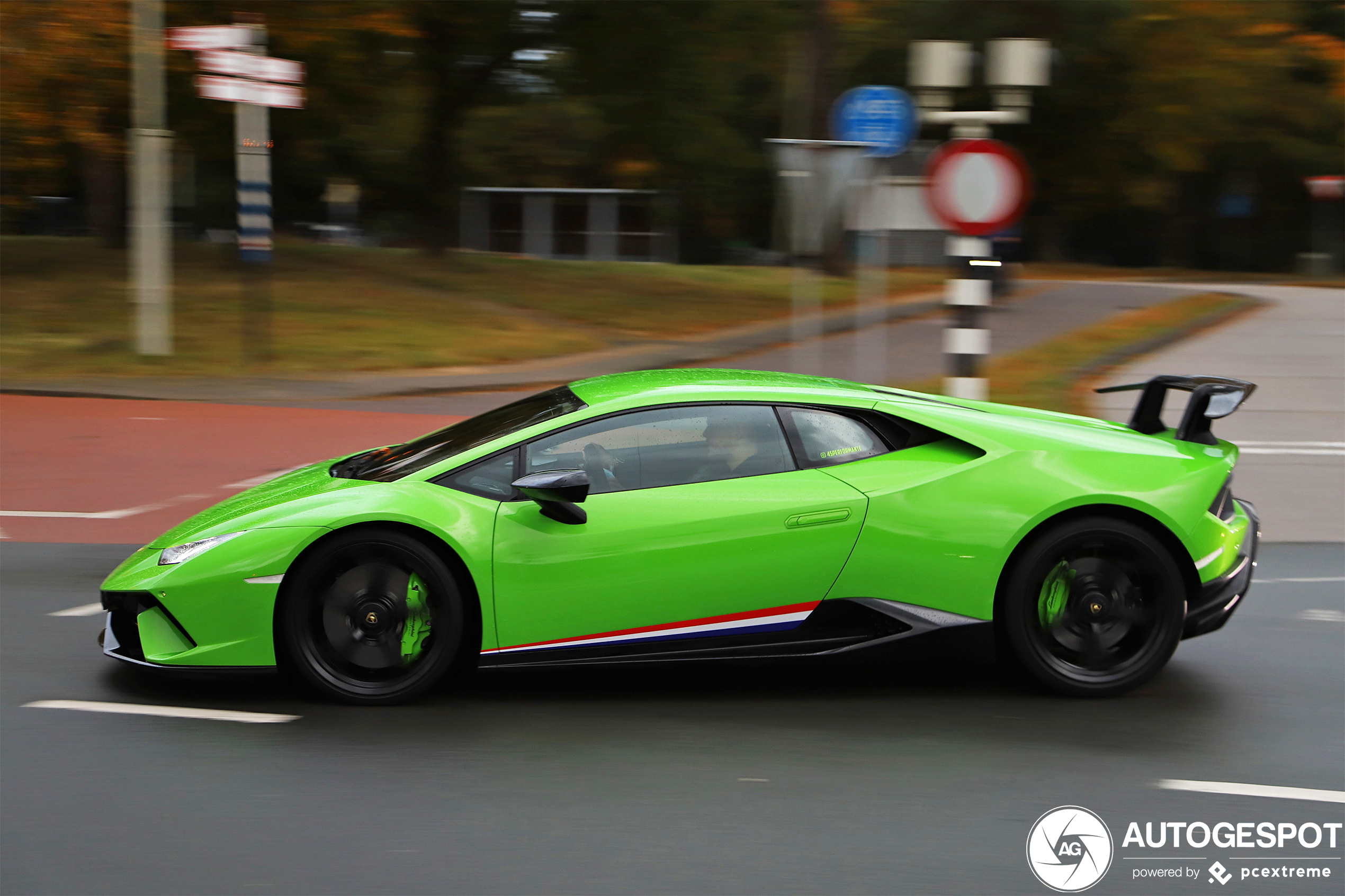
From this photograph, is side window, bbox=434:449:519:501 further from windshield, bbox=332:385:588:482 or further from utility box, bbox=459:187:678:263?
utility box, bbox=459:187:678:263

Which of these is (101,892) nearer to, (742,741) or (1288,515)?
(742,741)

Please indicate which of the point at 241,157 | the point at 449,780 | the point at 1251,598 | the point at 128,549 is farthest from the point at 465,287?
the point at 449,780

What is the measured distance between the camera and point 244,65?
1390cm

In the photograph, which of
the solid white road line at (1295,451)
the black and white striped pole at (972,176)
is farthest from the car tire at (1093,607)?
the solid white road line at (1295,451)

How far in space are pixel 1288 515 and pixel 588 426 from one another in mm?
5788

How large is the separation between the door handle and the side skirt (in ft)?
0.91

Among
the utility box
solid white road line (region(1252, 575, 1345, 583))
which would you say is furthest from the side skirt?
the utility box

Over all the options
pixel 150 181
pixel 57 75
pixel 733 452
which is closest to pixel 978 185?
pixel 733 452

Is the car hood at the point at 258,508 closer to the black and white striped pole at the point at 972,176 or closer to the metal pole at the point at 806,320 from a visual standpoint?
the black and white striped pole at the point at 972,176

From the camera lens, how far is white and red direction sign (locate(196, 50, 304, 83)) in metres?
13.8

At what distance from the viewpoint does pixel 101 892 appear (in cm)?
340

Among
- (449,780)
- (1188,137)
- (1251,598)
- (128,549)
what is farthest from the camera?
(1188,137)

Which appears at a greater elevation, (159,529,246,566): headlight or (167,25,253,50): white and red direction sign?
(167,25,253,50): white and red direction sign

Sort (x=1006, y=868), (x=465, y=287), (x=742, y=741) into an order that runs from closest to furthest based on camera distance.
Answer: (x=1006, y=868) < (x=742, y=741) < (x=465, y=287)
